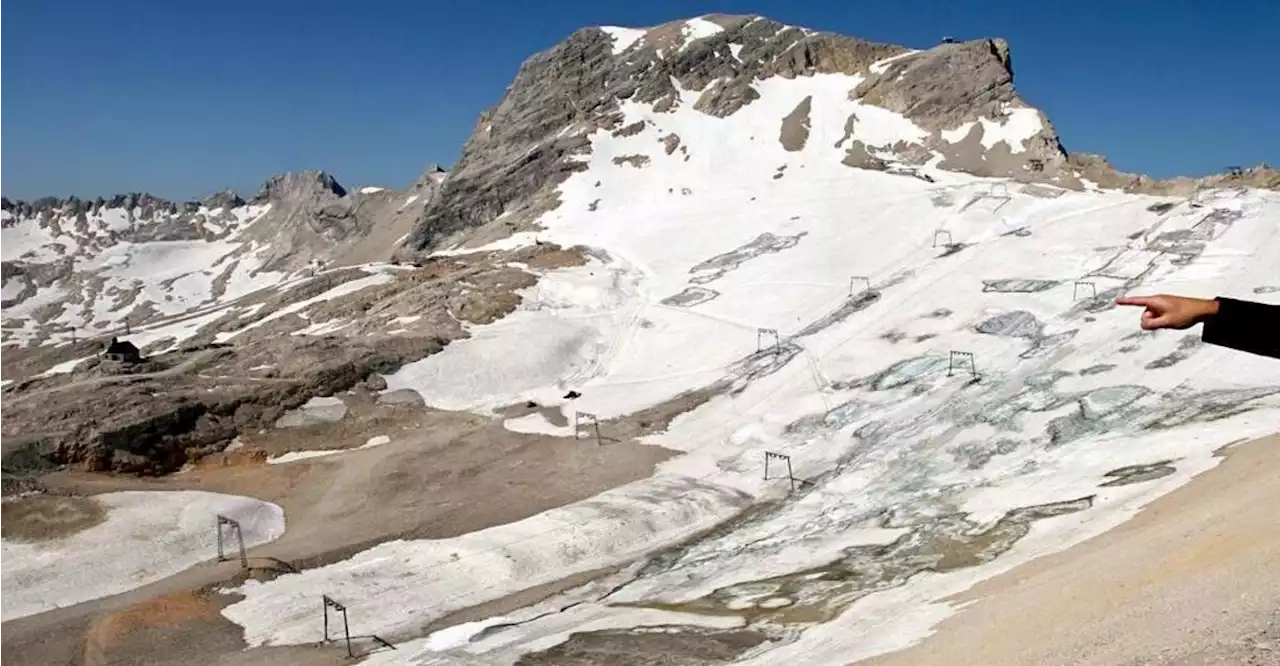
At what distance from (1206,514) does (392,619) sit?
23466mm

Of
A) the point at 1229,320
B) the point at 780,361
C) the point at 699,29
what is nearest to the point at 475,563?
the point at 780,361

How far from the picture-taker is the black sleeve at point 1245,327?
18.8 feet

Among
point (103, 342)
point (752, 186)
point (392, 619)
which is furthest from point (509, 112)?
point (392, 619)

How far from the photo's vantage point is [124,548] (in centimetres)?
3441

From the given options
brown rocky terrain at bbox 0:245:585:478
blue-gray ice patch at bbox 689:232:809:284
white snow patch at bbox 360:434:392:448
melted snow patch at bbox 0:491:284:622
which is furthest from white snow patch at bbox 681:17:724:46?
melted snow patch at bbox 0:491:284:622

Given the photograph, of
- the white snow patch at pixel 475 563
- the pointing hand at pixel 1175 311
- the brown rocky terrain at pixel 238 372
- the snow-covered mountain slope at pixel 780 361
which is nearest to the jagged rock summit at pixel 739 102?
the snow-covered mountain slope at pixel 780 361

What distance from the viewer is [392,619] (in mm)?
29547

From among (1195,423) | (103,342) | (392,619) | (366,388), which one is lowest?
(392,619)

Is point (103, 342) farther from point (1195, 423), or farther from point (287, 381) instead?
point (1195, 423)

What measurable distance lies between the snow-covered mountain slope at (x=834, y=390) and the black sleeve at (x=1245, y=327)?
12.6m

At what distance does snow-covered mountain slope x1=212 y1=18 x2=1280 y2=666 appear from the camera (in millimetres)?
26297

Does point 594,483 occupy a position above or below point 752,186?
below

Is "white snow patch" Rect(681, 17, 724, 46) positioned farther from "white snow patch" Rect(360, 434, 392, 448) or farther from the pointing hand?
the pointing hand

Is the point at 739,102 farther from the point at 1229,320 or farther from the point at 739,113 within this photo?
the point at 1229,320
